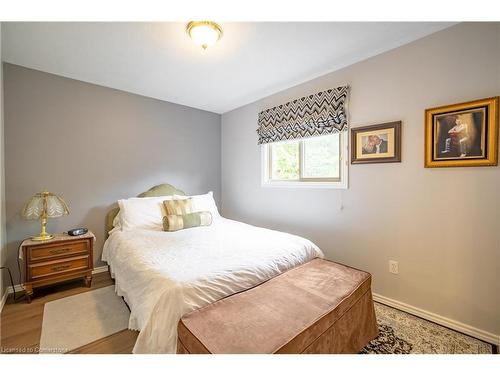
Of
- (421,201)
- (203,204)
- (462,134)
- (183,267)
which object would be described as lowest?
(183,267)

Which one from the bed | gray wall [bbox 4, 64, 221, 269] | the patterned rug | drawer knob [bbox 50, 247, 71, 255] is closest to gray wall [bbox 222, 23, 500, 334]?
the patterned rug

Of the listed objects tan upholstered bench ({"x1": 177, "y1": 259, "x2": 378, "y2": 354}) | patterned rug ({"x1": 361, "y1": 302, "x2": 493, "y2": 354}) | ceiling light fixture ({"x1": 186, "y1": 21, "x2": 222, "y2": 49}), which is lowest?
patterned rug ({"x1": 361, "y1": 302, "x2": 493, "y2": 354})

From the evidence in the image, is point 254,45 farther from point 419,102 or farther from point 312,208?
point 312,208

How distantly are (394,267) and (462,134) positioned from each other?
1204 millimetres

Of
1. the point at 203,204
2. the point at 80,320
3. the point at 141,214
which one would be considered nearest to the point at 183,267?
the point at 80,320

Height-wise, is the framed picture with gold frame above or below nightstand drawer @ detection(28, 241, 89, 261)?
above

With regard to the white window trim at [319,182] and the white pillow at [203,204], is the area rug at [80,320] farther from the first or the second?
the white window trim at [319,182]

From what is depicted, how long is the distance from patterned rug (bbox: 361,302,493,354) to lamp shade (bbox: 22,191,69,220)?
9.54 ft

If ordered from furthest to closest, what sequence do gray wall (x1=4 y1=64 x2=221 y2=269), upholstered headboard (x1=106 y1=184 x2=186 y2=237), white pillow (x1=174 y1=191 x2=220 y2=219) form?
white pillow (x1=174 y1=191 x2=220 y2=219) < upholstered headboard (x1=106 y1=184 x2=186 y2=237) < gray wall (x1=4 y1=64 x2=221 y2=269)

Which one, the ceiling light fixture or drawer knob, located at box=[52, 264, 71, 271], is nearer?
the ceiling light fixture

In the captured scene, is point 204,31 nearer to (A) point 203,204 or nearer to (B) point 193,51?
(B) point 193,51

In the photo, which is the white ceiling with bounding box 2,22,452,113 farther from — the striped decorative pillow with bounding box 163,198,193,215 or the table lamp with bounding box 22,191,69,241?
the striped decorative pillow with bounding box 163,198,193,215

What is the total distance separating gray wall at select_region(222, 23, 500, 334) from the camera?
1562mm

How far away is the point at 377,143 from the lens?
2.07m
